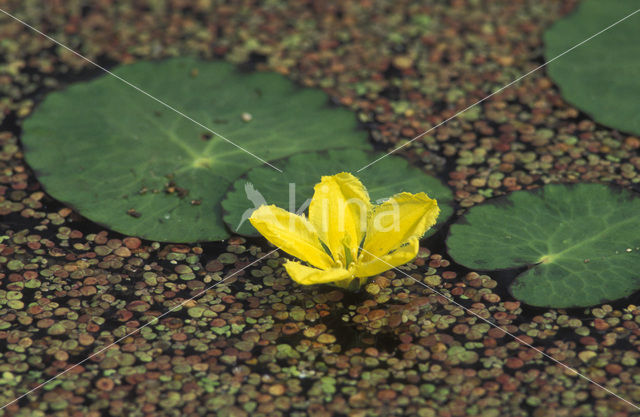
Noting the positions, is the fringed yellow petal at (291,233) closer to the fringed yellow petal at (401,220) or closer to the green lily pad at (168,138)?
the fringed yellow petal at (401,220)

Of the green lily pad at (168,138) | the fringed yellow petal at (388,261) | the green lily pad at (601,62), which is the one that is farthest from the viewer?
the green lily pad at (601,62)

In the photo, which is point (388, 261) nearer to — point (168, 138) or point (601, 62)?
point (168, 138)

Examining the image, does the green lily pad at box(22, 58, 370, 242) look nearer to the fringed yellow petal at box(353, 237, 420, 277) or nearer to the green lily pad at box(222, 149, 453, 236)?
the green lily pad at box(222, 149, 453, 236)

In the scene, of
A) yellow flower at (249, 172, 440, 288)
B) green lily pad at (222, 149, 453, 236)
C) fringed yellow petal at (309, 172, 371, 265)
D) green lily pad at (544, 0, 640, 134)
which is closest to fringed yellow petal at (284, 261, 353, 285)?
yellow flower at (249, 172, 440, 288)

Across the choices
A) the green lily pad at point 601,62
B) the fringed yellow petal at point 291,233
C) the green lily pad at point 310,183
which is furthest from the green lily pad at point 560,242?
the green lily pad at point 601,62

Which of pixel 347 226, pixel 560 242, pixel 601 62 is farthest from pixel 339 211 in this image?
pixel 601 62

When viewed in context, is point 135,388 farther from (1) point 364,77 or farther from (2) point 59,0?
(2) point 59,0
